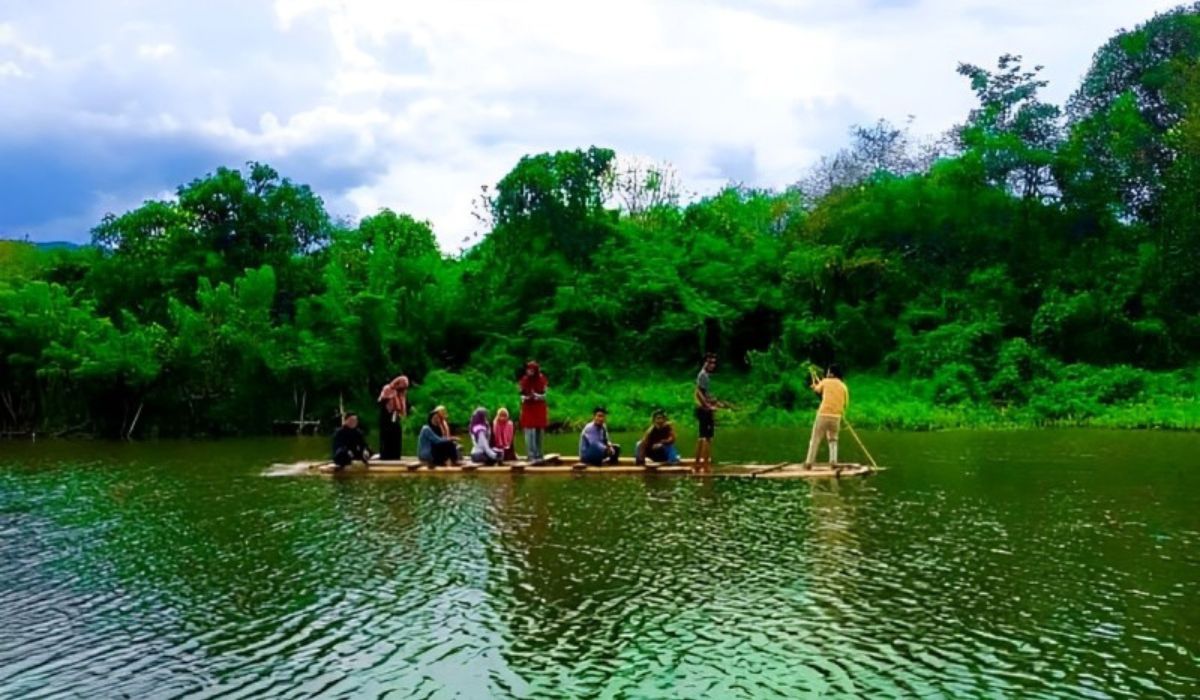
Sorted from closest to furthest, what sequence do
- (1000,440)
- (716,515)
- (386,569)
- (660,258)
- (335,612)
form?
(335,612) → (386,569) → (716,515) → (1000,440) → (660,258)

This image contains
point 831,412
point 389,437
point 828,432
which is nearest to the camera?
point 831,412

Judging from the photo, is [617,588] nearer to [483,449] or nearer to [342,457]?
[483,449]

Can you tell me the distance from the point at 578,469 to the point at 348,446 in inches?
188

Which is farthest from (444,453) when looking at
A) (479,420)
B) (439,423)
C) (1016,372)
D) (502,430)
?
(1016,372)

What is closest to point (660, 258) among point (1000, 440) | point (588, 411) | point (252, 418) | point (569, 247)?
point (569, 247)

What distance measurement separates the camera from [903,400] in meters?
35.3

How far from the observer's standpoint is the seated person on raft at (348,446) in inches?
833

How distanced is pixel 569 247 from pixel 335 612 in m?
35.9

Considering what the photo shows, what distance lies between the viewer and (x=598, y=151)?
149ft

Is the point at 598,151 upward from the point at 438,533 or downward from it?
upward

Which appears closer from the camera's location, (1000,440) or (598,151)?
(1000,440)

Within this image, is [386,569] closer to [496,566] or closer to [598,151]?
[496,566]

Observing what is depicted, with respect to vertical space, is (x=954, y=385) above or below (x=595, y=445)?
above

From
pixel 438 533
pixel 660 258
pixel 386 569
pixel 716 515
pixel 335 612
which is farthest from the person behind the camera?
pixel 660 258
